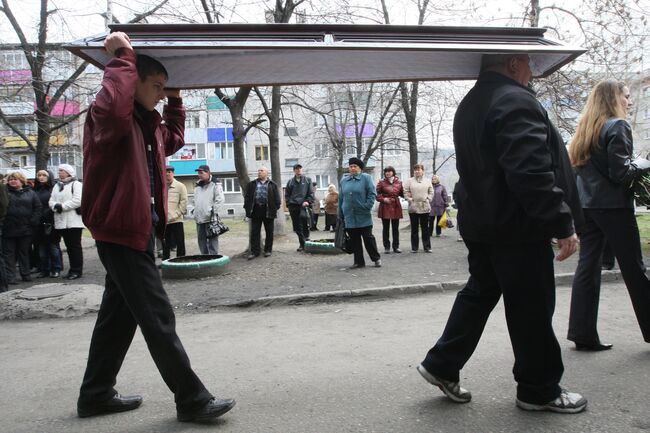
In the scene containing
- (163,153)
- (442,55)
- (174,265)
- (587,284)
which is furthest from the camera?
(174,265)

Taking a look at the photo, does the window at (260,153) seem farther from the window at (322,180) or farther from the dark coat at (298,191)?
the dark coat at (298,191)

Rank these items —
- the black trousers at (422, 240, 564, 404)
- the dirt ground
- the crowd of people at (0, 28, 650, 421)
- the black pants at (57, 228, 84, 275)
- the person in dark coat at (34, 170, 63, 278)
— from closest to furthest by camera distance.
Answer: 1. the crowd of people at (0, 28, 650, 421)
2. the black trousers at (422, 240, 564, 404)
3. the dirt ground
4. the black pants at (57, 228, 84, 275)
5. the person in dark coat at (34, 170, 63, 278)

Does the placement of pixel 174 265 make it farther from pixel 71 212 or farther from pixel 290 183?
pixel 290 183

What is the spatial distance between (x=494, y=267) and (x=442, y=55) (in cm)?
120

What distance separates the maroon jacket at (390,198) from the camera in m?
10.8

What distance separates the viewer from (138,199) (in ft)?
8.50

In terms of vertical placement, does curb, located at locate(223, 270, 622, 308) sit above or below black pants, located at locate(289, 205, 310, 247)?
below

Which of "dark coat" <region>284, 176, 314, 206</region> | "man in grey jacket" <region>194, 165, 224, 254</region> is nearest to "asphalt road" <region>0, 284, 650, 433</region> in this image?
"man in grey jacket" <region>194, 165, 224, 254</region>

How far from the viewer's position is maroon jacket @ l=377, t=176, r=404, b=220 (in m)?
10.8

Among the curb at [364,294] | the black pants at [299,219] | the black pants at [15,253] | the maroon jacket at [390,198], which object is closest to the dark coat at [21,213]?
the black pants at [15,253]

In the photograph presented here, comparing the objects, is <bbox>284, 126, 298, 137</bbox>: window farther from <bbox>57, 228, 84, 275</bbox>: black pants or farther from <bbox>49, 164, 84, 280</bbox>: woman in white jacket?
<bbox>57, 228, 84, 275</bbox>: black pants

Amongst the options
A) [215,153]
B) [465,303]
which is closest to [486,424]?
[465,303]

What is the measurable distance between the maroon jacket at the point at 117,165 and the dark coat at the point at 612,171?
Answer: 3158 millimetres

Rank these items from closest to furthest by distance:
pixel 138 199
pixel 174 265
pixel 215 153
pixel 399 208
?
pixel 138 199 < pixel 174 265 < pixel 399 208 < pixel 215 153
